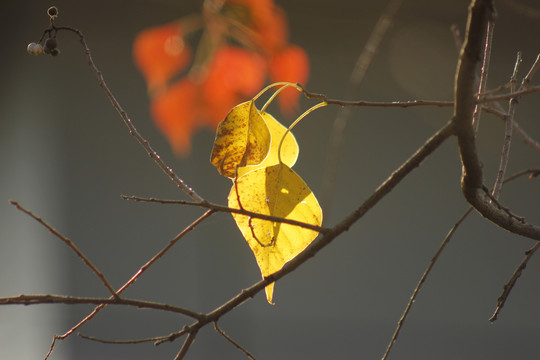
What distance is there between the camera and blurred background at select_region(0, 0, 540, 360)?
285cm

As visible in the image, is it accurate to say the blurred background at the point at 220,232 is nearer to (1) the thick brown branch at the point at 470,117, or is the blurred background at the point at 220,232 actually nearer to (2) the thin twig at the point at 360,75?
(2) the thin twig at the point at 360,75

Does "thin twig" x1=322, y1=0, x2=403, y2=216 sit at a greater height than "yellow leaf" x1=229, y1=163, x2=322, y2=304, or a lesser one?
greater

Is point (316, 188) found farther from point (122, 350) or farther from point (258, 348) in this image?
point (122, 350)

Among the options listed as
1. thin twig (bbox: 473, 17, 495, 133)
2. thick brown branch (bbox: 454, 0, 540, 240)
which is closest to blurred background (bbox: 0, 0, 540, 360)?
thin twig (bbox: 473, 17, 495, 133)

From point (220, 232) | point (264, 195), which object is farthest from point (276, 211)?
point (220, 232)

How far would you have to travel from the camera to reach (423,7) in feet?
8.56

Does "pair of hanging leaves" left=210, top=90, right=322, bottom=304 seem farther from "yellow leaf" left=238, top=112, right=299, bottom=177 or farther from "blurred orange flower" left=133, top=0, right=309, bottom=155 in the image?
"blurred orange flower" left=133, top=0, right=309, bottom=155

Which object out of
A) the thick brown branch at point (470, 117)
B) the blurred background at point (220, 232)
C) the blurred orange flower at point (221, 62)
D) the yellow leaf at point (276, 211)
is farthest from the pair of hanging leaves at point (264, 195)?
the blurred background at point (220, 232)

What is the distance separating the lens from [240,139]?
19.7 inches

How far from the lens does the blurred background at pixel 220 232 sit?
112 inches

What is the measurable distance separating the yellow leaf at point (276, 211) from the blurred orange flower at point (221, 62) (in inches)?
42.6

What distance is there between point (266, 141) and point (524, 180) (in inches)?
105

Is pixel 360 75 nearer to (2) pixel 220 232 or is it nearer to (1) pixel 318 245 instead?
(1) pixel 318 245

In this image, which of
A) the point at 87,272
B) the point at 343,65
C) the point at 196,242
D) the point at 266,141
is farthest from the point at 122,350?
the point at 266,141
